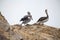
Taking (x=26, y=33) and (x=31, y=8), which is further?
(x=31, y=8)

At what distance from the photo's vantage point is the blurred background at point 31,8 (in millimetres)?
7535

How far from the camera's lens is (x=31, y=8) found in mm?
8023

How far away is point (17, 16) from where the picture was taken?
7496 mm

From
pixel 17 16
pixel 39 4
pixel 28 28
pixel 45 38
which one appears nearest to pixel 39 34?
pixel 45 38

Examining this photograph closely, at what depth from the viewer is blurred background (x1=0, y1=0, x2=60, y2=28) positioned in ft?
24.7

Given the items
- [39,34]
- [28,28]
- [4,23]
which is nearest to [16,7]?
[28,28]

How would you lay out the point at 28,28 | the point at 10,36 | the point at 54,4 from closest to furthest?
the point at 10,36 < the point at 28,28 < the point at 54,4

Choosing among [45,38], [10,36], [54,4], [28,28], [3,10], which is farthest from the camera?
[54,4]

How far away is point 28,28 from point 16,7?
120 inches

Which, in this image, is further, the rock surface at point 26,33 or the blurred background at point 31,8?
the blurred background at point 31,8

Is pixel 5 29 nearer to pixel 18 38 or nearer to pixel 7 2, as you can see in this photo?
pixel 18 38

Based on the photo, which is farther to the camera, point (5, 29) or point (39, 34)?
point (39, 34)

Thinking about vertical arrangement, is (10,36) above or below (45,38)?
above

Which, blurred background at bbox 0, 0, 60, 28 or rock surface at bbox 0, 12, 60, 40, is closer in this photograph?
rock surface at bbox 0, 12, 60, 40
